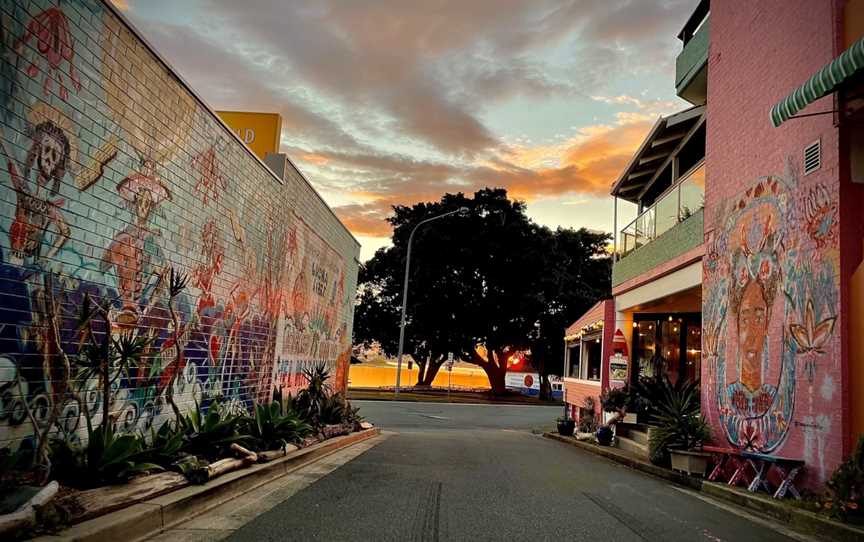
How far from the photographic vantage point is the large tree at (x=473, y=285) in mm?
41125

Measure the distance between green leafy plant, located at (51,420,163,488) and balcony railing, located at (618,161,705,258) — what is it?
11331 millimetres

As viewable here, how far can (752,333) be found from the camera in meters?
10.1

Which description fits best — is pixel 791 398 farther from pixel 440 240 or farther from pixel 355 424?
pixel 440 240

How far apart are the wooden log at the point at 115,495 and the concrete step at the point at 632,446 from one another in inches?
392

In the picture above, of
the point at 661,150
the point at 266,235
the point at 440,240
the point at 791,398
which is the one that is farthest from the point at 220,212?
the point at 440,240

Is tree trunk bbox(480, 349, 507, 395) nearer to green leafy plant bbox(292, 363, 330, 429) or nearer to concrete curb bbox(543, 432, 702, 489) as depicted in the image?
concrete curb bbox(543, 432, 702, 489)

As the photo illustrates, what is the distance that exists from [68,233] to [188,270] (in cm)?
271

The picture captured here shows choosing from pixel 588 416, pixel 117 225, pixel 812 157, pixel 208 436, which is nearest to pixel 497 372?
pixel 588 416

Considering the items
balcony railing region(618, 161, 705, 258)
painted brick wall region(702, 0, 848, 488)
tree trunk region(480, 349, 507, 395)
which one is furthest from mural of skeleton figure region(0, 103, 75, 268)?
tree trunk region(480, 349, 507, 395)

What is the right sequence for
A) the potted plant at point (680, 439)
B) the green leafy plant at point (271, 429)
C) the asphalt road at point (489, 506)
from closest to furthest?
the asphalt road at point (489, 506) < the green leafy plant at point (271, 429) < the potted plant at point (680, 439)

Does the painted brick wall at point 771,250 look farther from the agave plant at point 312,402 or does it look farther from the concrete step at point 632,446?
the agave plant at point 312,402

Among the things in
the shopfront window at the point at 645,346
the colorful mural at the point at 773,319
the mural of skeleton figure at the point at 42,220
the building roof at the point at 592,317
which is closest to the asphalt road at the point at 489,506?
the colorful mural at the point at 773,319

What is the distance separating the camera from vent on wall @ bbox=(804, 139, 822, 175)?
8586 millimetres

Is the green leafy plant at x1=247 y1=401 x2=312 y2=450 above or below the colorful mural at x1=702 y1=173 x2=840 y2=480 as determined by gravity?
below
